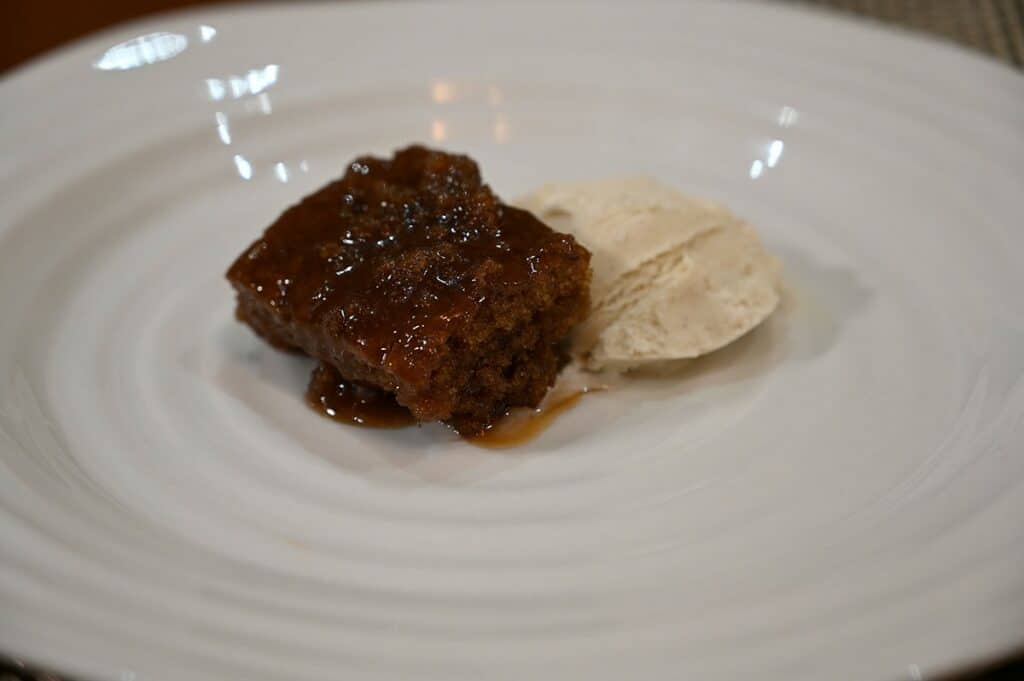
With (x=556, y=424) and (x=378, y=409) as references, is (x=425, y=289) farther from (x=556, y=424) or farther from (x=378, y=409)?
(x=556, y=424)

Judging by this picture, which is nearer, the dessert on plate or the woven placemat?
the dessert on plate

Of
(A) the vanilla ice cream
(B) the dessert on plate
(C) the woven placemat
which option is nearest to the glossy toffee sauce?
(B) the dessert on plate

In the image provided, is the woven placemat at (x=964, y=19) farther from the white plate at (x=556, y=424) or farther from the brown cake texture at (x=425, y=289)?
the brown cake texture at (x=425, y=289)

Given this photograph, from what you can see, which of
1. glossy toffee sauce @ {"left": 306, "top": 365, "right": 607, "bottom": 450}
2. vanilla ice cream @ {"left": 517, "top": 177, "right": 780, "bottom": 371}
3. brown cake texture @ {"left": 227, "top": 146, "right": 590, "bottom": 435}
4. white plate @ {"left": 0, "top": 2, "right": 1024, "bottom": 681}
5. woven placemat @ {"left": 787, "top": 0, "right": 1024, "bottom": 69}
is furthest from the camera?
woven placemat @ {"left": 787, "top": 0, "right": 1024, "bottom": 69}

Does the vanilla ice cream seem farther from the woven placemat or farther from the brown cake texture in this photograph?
the woven placemat

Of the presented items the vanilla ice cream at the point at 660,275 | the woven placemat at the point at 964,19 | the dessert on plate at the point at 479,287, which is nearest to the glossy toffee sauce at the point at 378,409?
the dessert on plate at the point at 479,287

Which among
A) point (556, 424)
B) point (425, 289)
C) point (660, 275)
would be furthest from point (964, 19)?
point (425, 289)

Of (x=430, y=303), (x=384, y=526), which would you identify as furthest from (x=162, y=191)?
(x=384, y=526)
